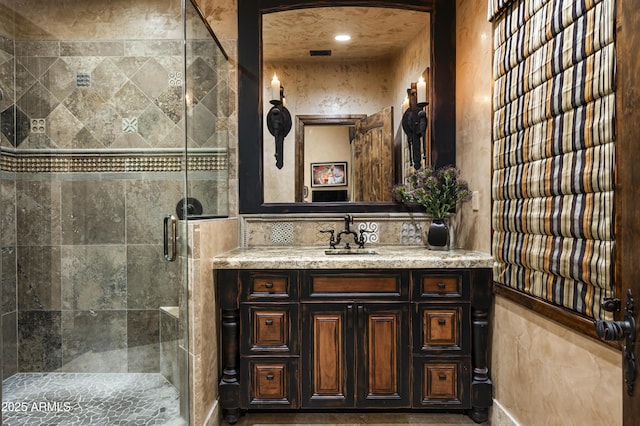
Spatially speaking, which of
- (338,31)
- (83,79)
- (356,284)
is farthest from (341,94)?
(83,79)

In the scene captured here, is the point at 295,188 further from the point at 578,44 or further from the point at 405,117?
the point at 578,44

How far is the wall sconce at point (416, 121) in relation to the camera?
253cm

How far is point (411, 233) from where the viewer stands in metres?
2.57

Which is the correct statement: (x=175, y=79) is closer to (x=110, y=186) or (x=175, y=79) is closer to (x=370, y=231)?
(x=110, y=186)

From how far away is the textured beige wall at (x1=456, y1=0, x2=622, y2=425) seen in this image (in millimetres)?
1289

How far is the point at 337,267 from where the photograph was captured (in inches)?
78.4

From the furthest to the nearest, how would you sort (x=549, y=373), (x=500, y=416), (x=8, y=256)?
(x=500, y=416) < (x=8, y=256) < (x=549, y=373)

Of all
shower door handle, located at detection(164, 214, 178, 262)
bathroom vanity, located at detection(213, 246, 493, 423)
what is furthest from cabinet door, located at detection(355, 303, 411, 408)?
shower door handle, located at detection(164, 214, 178, 262)

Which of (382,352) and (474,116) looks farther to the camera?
(474,116)

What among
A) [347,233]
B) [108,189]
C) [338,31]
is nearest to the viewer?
[108,189]

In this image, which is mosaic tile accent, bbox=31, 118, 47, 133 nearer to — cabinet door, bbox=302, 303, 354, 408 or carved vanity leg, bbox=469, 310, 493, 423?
cabinet door, bbox=302, 303, 354, 408

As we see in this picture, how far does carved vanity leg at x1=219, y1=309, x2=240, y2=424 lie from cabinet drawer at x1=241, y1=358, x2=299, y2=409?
6 cm

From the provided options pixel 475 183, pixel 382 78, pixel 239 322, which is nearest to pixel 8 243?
pixel 239 322

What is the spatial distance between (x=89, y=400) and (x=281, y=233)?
1.42m
